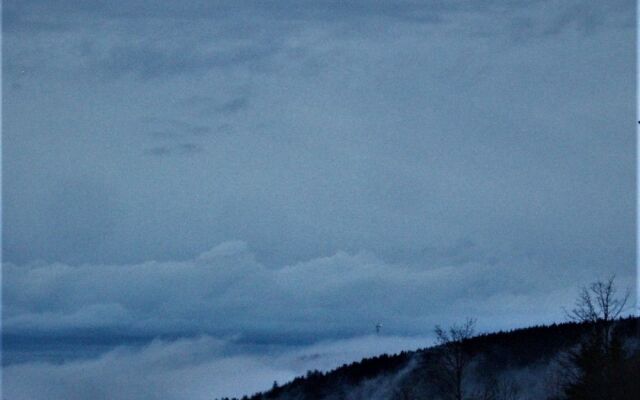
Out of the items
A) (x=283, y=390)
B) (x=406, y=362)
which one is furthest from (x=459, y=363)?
(x=283, y=390)

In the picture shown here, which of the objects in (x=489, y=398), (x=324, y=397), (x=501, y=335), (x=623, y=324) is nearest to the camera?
(x=489, y=398)

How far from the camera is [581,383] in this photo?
5731 cm

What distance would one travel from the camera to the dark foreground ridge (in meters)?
75.2

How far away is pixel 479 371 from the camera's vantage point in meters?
81.8

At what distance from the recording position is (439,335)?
70.1 m

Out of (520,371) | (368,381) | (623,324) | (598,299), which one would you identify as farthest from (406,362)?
(598,299)

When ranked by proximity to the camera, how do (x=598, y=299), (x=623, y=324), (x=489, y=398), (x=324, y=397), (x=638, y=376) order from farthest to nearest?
(x=324, y=397), (x=623, y=324), (x=489, y=398), (x=598, y=299), (x=638, y=376)

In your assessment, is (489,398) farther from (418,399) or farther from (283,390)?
(283,390)

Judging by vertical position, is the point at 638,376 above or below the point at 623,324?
below

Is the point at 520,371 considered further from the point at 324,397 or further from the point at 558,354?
the point at 324,397

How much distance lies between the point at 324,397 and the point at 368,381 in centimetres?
451

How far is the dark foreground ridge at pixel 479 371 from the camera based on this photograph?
7519cm

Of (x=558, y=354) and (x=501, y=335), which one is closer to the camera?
(x=558, y=354)

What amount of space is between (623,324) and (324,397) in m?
25.8
